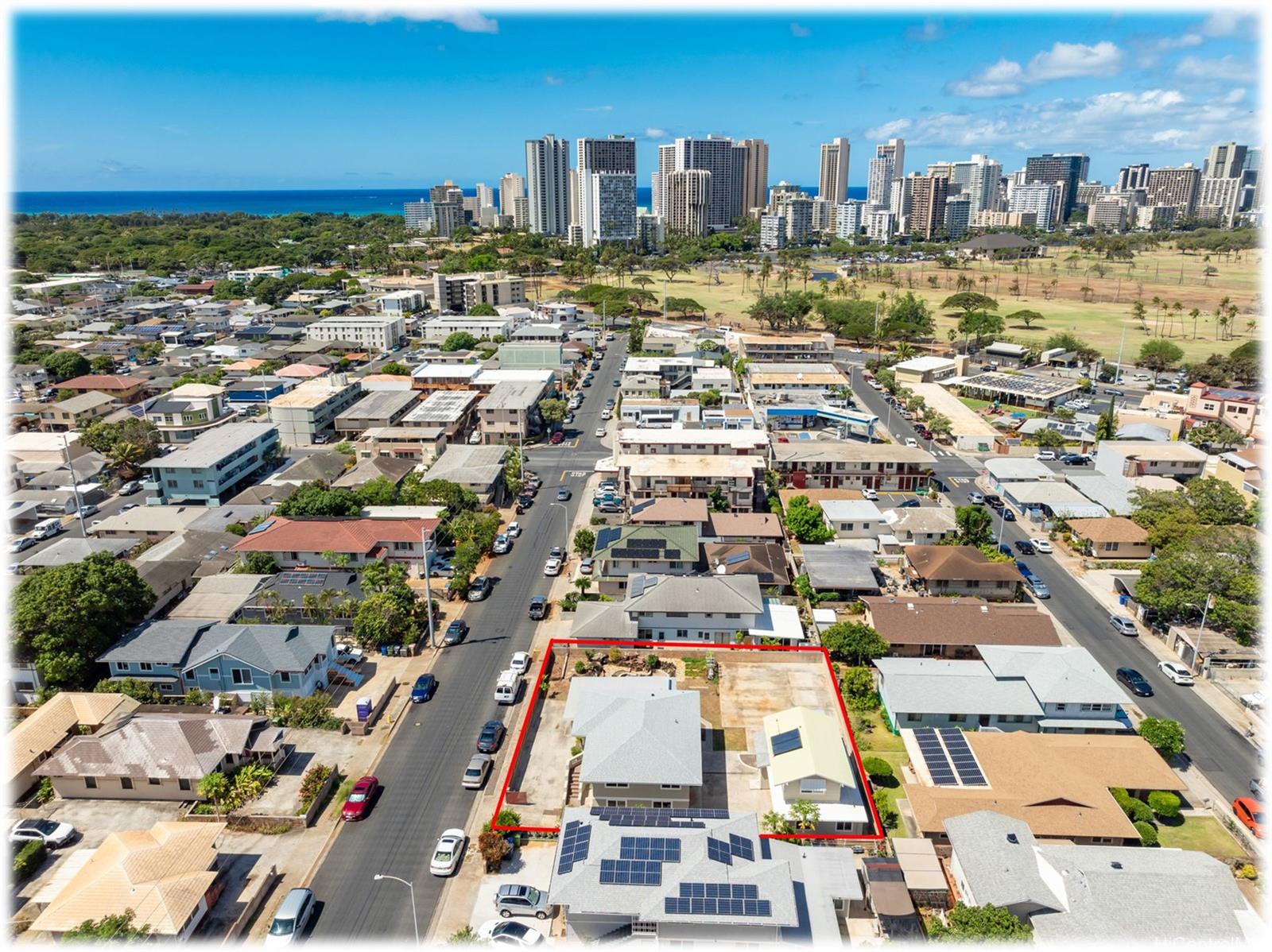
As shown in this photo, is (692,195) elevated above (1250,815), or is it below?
above

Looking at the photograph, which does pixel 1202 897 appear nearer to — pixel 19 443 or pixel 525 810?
pixel 525 810

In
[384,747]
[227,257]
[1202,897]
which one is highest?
[227,257]

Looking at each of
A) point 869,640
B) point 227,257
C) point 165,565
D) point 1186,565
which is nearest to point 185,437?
point 165,565

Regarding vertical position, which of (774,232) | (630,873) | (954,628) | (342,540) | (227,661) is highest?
(774,232)

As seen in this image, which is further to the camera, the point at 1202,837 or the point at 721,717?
the point at 721,717

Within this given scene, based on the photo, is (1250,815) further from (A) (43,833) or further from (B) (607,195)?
(B) (607,195)

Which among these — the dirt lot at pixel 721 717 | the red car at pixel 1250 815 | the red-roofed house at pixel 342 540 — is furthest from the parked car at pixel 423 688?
the red car at pixel 1250 815

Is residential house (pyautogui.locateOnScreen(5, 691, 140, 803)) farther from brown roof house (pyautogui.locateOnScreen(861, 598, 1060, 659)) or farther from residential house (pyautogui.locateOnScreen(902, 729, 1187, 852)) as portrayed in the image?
brown roof house (pyautogui.locateOnScreen(861, 598, 1060, 659))

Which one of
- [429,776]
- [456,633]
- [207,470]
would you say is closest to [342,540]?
[456,633]
